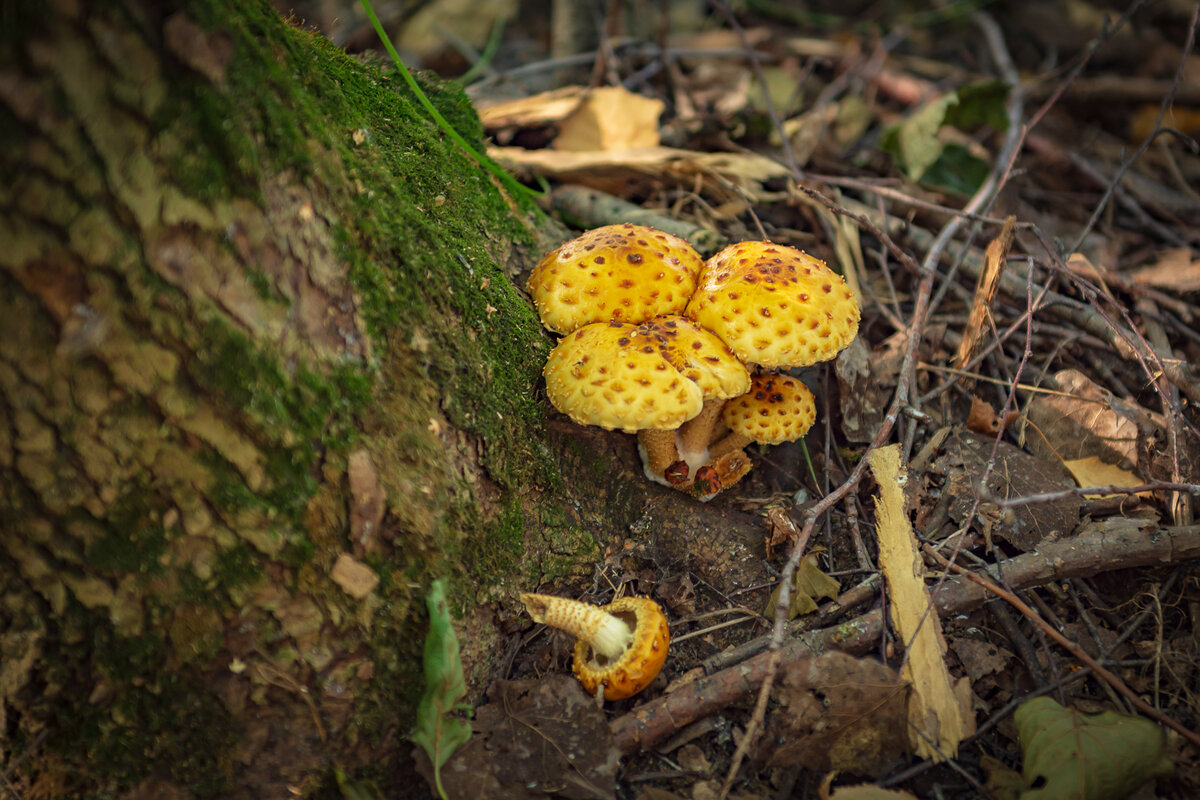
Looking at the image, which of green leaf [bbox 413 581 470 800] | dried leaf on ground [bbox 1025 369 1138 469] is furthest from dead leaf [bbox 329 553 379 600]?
dried leaf on ground [bbox 1025 369 1138 469]

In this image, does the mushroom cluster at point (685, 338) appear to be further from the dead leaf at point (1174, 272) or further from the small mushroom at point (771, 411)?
the dead leaf at point (1174, 272)

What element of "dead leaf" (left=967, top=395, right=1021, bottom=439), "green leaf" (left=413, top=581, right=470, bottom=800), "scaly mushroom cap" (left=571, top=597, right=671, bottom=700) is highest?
"green leaf" (left=413, top=581, right=470, bottom=800)

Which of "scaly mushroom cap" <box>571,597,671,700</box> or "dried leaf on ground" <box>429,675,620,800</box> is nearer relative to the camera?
"dried leaf on ground" <box>429,675,620,800</box>

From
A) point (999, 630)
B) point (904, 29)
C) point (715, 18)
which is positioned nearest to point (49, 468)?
point (999, 630)

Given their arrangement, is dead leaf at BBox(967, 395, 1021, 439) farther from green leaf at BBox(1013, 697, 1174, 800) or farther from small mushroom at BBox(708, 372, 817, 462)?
green leaf at BBox(1013, 697, 1174, 800)

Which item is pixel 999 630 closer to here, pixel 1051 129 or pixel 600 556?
pixel 600 556

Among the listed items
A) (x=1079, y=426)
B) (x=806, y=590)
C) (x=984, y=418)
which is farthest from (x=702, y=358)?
(x=1079, y=426)
